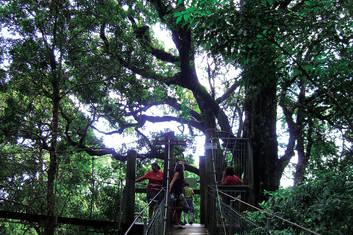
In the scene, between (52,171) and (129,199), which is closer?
(129,199)

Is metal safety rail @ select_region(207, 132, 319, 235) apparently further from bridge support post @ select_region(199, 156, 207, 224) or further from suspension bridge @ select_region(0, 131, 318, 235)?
bridge support post @ select_region(199, 156, 207, 224)

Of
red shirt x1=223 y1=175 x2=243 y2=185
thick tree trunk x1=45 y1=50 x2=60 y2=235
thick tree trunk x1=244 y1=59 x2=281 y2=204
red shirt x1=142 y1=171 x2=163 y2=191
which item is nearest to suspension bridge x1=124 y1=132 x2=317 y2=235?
red shirt x1=223 y1=175 x2=243 y2=185

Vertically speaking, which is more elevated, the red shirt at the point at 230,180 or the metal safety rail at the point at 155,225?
the red shirt at the point at 230,180

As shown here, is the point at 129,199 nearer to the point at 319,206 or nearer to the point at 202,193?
the point at 202,193

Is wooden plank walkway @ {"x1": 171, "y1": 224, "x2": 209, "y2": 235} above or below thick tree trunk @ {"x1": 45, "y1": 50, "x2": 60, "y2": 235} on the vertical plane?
below

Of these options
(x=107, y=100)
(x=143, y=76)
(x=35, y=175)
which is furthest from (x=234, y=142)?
(x=35, y=175)

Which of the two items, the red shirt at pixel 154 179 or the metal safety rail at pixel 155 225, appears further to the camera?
the red shirt at pixel 154 179

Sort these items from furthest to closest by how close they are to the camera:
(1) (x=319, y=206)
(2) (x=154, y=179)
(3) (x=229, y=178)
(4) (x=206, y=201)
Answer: (2) (x=154, y=179) < (3) (x=229, y=178) < (4) (x=206, y=201) < (1) (x=319, y=206)

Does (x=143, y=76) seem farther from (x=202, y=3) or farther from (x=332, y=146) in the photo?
(x=332, y=146)

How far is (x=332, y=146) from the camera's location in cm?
753

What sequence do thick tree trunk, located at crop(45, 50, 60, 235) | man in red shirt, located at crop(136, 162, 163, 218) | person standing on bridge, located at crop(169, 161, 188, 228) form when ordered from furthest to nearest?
man in red shirt, located at crop(136, 162, 163, 218)
thick tree trunk, located at crop(45, 50, 60, 235)
person standing on bridge, located at crop(169, 161, 188, 228)

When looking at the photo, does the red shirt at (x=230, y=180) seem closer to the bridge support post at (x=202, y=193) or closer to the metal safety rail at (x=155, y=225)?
the bridge support post at (x=202, y=193)

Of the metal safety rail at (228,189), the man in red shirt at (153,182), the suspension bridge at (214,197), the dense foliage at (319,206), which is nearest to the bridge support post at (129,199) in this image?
the suspension bridge at (214,197)

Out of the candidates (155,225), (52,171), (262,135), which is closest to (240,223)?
(155,225)
